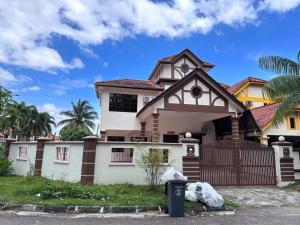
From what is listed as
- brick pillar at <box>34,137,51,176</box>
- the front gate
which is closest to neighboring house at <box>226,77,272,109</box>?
the front gate

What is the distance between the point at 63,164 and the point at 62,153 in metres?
0.61

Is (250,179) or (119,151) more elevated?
(119,151)

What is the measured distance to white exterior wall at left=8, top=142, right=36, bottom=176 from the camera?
14.8 metres

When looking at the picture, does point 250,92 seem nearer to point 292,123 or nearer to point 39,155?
point 292,123

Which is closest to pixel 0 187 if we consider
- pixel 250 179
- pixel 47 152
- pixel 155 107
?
pixel 47 152

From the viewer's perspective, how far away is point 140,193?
10.3m

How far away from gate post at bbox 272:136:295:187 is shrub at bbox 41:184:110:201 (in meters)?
8.99

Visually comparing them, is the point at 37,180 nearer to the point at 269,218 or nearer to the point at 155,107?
the point at 155,107

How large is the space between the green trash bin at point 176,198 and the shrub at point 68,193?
7.53 ft

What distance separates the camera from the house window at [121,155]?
12.2 metres

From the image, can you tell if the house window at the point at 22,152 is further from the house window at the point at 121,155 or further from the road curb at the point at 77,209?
the road curb at the point at 77,209

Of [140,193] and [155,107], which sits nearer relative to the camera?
[140,193]

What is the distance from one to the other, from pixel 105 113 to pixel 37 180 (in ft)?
26.6

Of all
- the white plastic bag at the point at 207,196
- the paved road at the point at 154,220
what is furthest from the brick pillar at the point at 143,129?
the paved road at the point at 154,220
